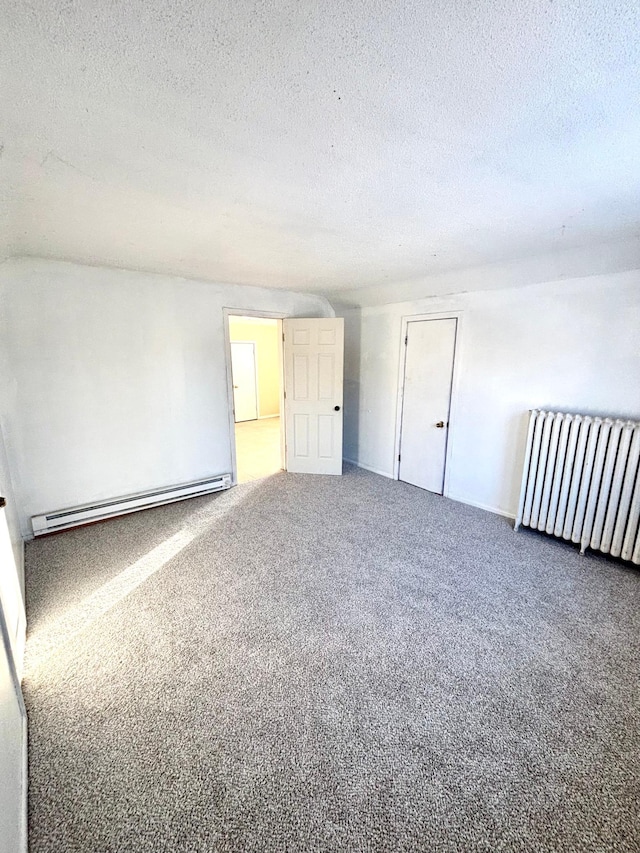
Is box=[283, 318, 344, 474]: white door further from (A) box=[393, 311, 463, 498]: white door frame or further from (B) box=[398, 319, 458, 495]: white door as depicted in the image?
(B) box=[398, 319, 458, 495]: white door

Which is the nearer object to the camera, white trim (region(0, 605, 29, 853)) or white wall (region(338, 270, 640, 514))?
white trim (region(0, 605, 29, 853))

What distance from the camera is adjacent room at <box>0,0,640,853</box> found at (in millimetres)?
932

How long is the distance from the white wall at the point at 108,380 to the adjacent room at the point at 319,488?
1.0 inches

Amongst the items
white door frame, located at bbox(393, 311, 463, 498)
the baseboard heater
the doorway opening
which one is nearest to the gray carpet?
the baseboard heater

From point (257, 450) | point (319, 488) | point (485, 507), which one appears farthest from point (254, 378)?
point (485, 507)

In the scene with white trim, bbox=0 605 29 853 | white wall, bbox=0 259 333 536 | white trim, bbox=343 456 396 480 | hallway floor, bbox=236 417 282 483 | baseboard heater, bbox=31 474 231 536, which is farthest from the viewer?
hallway floor, bbox=236 417 282 483

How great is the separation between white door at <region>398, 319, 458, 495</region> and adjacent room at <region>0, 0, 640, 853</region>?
43 mm

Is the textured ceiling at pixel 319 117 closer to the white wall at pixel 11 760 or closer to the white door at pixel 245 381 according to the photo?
the white wall at pixel 11 760

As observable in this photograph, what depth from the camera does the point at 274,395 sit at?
26.9 feet

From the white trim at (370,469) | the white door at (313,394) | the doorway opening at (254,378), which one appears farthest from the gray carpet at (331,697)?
the doorway opening at (254,378)

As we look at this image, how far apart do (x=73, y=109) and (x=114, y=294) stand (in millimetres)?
2250

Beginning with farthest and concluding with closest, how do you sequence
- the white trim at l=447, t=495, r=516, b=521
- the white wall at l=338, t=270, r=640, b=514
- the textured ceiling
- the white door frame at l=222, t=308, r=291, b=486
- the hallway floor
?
the hallway floor < the white door frame at l=222, t=308, r=291, b=486 < the white trim at l=447, t=495, r=516, b=521 < the white wall at l=338, t=270, r=640, b=514 < the textured ceiling

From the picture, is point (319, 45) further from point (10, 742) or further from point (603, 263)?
point (603, 263)

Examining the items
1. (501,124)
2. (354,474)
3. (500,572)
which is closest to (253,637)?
(500,572)
